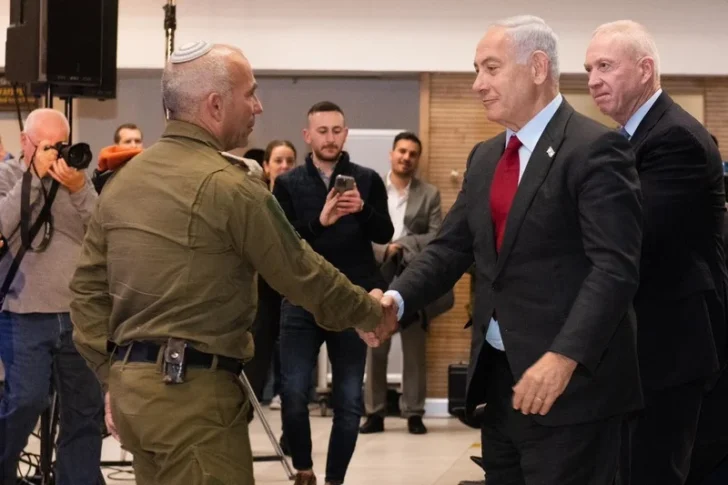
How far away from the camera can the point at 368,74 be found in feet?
30.0

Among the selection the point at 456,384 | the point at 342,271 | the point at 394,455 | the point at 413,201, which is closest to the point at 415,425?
the point at 456,384

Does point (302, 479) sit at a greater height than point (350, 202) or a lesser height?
lesser

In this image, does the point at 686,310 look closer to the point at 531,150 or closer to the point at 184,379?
the point at 531,150

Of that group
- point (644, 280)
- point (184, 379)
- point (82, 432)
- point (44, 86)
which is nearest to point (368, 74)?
point (44, 86)

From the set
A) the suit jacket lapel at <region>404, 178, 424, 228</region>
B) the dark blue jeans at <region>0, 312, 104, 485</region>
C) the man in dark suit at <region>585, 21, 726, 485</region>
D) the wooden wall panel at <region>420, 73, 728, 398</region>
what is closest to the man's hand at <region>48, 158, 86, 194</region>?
the dark blue jeans at <region>0, 312, 104, 485</region>

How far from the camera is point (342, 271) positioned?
5.55 metres

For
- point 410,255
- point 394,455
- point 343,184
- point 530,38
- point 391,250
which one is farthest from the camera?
point 410,255

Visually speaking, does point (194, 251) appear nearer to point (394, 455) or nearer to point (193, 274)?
point (193, 274)

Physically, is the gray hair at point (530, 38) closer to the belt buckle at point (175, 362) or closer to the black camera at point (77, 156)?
the belt buckle at point (175, 362)

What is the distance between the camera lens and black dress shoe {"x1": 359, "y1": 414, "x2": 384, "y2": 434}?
309 inches

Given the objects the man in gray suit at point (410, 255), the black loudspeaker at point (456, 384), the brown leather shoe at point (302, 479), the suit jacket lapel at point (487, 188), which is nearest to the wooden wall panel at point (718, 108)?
the man in gray suit at point (410, 255)

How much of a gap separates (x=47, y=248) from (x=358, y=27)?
436 centimetres

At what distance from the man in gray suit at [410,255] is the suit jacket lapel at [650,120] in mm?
4244

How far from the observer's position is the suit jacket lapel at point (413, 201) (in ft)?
26.3
